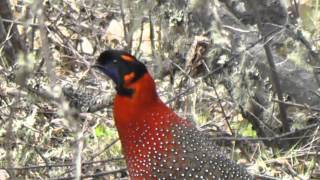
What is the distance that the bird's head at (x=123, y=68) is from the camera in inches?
139

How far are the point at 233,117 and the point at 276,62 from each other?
522mm

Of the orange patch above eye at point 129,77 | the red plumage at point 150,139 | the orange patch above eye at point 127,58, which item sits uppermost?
the orange patch above eye at point 127,58

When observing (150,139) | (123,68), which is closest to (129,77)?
(123,68)

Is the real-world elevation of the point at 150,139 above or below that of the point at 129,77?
below

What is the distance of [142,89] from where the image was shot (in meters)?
3.58

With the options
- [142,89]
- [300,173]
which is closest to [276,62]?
[300,173]

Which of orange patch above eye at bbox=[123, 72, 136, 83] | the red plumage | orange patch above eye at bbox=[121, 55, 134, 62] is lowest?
the red plumage

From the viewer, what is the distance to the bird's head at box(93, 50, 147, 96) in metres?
3.54

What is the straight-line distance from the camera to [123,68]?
3.55 m

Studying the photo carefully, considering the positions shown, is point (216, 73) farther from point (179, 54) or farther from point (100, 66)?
point (100, 66)

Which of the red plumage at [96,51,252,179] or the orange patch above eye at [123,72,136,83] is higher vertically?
the orange patch above eye at [123,72,136,83]

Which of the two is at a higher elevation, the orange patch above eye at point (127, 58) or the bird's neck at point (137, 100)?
the orange patch above eye at point (127, 58)

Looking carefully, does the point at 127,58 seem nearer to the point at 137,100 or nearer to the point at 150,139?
the point at 137,100

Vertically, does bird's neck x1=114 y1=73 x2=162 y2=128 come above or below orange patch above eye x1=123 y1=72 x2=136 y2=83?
below
